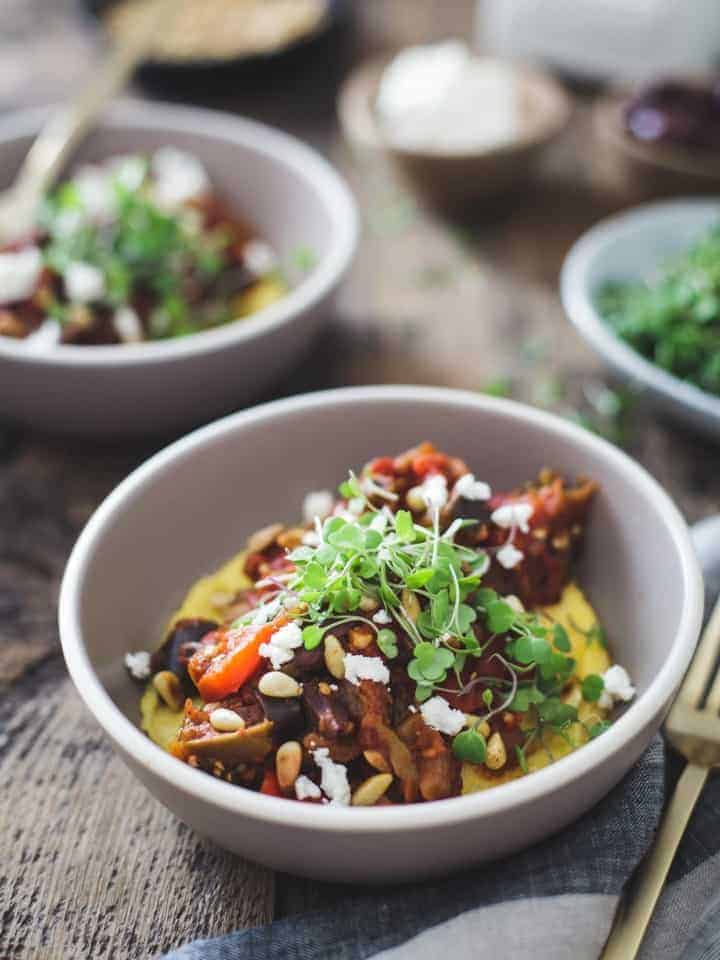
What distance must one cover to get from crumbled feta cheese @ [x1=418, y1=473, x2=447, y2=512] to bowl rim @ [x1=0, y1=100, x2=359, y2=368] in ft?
2.21

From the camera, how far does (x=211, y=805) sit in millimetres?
1278

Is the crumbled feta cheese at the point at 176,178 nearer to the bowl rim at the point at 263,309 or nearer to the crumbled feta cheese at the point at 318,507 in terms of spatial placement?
the bowl rim at the point at 263,309

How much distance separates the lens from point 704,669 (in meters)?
1.71

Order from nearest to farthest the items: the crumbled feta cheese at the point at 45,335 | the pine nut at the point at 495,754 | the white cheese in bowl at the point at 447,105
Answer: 1. the pine nut at the point at 495,754
2. the crumbled feta cheese at the point at 45,335
3. the white cheese in bowl at the point at 447,105

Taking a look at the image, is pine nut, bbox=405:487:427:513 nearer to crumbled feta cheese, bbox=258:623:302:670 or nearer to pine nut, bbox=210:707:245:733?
crumbled feta cheese, bbox=258:623:302:670

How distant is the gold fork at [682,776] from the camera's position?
4.58ft

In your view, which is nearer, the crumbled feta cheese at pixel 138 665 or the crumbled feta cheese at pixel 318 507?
the crumbled feta cheese at pixel 138 665

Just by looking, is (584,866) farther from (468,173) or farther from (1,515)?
(468,173)

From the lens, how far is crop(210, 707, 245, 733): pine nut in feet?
4.62

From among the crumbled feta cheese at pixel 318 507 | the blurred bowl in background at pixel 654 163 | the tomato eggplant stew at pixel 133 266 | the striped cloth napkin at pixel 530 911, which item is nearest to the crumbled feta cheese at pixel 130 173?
the tomato eggplant stew at pixel 133 266

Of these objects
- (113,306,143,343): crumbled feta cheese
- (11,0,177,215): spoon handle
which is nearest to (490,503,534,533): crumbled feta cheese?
(113,306,143,343): crumbled feta cheese

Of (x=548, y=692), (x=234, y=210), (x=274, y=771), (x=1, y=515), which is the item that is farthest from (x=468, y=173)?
(x=274, y=771)

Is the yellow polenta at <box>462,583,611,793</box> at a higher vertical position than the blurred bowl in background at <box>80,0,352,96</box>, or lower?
lower

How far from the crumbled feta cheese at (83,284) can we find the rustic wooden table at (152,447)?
340mm
